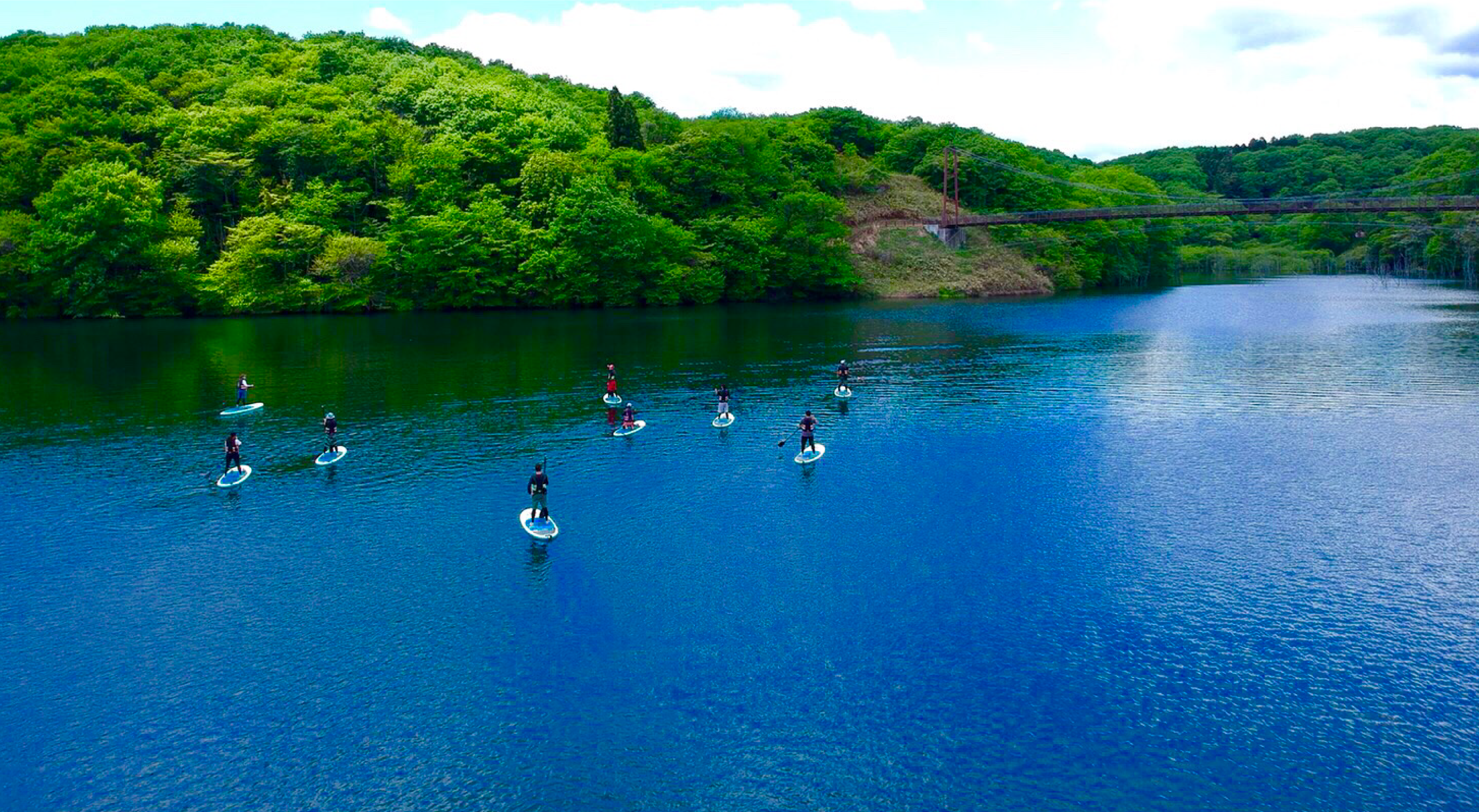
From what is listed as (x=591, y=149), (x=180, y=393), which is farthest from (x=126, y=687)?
(x=591, y=149)

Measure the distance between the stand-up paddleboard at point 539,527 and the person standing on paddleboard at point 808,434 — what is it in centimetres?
1471

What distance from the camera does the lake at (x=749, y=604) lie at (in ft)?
64.0

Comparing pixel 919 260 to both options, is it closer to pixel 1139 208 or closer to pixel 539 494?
pixel 1139 208

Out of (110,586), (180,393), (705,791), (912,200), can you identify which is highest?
(912,200)

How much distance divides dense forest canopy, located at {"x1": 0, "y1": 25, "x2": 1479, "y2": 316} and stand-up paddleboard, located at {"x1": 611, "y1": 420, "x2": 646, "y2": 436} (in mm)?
77049

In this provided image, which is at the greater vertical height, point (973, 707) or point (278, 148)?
point (278, 148)

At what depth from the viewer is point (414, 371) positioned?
69.6 meters

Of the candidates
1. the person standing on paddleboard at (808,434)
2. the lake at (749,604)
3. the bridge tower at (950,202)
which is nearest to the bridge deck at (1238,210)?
the bridge tower at (950,202)

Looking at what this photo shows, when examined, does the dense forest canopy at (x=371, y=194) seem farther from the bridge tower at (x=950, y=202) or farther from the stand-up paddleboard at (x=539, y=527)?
the stand-up paddleboard at (x=539, y=527)

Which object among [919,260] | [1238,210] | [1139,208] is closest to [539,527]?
[919,260]

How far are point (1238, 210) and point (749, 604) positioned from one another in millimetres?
131682

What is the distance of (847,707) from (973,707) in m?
3.12

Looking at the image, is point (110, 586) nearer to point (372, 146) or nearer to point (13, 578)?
point (13, 578)

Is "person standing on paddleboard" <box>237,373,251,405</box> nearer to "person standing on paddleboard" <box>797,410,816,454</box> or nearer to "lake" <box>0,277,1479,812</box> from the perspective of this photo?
"lake" <box>0,277,1479,812</box>
